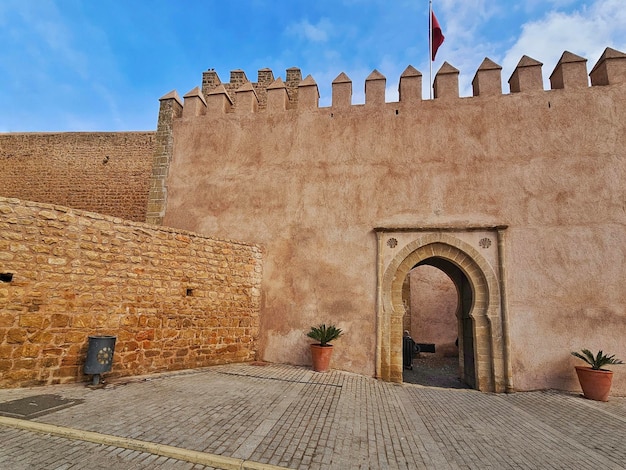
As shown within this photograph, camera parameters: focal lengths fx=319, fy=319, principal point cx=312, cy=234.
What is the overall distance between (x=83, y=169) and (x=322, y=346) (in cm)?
1464

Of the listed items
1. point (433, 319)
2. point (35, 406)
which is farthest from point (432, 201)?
point (35, 406)

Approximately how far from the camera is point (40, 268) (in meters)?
4.57

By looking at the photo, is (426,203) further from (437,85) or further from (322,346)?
(322,346)

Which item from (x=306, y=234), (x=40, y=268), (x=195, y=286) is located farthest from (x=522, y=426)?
(x=40, y=268)

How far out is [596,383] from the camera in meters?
5.65

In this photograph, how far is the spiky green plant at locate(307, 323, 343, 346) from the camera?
679 centimetres

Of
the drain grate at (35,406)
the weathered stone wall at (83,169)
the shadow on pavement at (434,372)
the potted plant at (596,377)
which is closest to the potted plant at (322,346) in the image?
the shadow on pavement at (434,372)

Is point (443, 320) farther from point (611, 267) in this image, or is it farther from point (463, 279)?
point (611, 267)

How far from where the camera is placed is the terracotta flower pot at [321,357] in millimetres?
6684

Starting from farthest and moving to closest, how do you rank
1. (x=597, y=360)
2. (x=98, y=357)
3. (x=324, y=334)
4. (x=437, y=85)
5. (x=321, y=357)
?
(x=437, y=85) → (x=324, y=334) → (x=321, y=357) → (x=597, y=360) → (x=98, y=357)

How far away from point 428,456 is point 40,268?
18.1 feet

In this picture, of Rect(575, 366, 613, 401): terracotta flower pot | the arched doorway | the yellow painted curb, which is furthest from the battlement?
the yellow painted curb

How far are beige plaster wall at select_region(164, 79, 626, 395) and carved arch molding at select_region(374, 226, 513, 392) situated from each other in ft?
0.69

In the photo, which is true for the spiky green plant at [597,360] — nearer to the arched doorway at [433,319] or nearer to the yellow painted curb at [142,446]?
A: the arched doorway at [433,319]
